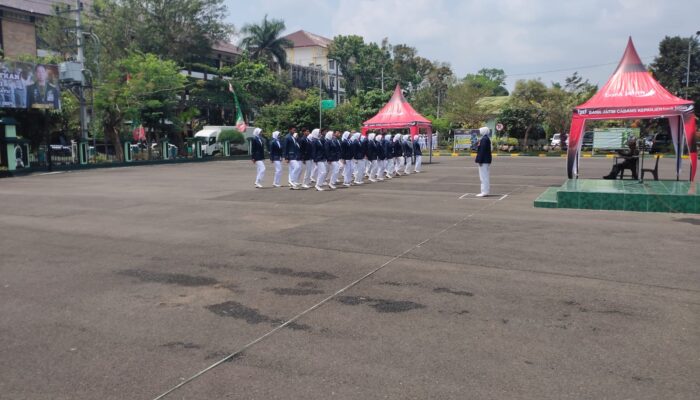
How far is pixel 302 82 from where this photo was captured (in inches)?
2896

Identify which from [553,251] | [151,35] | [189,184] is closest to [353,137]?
[189,184]

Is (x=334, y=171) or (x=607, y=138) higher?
(x=607, y=138)

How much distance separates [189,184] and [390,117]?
14.7 m

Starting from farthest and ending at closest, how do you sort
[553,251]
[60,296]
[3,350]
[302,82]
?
[302,82], [553,251], [60,296], [3,350]

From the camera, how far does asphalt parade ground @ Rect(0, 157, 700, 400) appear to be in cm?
390

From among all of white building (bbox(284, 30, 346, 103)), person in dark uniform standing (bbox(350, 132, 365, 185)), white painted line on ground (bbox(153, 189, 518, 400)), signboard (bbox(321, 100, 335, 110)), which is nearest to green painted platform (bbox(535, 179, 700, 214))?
white painted line on ground (bbox(153, 189, 518, 400))

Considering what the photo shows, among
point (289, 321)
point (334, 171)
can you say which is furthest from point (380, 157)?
point (289, 321)

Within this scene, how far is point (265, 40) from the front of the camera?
5606 cm

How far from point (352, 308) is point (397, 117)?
2593 cm

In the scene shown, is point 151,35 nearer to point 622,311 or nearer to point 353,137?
point 353,137

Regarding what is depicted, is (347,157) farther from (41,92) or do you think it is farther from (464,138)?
(464,138)

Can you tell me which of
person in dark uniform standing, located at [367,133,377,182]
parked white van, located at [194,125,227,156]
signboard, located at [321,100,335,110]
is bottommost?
person in dark uniform standing, located at [367,133,377,182]

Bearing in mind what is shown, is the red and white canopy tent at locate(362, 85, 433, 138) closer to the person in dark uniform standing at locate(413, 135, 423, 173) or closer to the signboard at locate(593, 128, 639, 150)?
the person in dark uniform standing at locate(413, 135, 423, 173)

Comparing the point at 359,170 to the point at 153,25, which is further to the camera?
the point at 153,25
